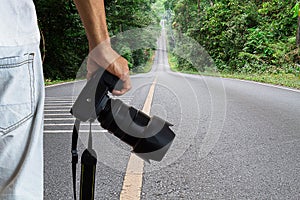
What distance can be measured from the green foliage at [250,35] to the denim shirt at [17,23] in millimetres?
18098

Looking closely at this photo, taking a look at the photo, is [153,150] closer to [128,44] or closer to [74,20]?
[128,44]

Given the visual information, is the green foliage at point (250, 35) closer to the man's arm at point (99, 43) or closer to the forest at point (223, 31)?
the forest at point (223, 31)

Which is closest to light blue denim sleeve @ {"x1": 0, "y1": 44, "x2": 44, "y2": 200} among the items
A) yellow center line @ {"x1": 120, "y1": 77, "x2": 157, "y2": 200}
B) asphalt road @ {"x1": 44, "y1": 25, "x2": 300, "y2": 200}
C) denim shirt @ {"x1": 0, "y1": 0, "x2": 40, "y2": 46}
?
denim shirt @ {"x1": 0, "y1": 0, "x2": 40, "y2": 46}

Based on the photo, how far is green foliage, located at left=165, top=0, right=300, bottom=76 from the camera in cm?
2144

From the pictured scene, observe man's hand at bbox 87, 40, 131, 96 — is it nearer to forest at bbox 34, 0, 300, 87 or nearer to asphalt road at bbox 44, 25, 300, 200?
asphalt road at bbox 44, 25, 300, 200

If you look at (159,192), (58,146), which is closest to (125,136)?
(159,192)

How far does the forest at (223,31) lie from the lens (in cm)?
1911

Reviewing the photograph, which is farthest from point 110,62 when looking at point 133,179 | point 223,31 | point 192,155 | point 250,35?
point 223,31

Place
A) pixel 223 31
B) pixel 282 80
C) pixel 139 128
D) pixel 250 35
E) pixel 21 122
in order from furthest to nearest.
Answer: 1. pixel 223 31
2. pixel 250 35
3. pixel 282 80
4. pixel 139 128
5. pixel 21 122

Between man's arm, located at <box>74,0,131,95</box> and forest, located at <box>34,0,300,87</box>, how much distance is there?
10165 millimetres

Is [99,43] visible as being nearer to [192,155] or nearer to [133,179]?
[133,179]

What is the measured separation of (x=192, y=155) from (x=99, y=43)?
8.23ft

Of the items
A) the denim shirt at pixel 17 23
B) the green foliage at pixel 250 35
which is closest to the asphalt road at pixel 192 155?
the denim shirt at pixel 17 23

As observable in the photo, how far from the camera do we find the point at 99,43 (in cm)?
101
